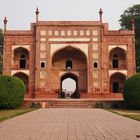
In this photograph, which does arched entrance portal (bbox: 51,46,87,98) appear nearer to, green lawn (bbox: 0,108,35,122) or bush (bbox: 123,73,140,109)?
bush (bbox: 123,73,140,109)

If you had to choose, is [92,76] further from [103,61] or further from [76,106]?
[76,106]

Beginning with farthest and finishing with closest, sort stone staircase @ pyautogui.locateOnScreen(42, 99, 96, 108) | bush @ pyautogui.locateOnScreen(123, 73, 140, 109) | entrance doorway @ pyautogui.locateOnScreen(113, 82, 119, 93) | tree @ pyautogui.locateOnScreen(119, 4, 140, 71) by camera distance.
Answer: tree @ pyautogui.locateOnScreen(119, 4, 140, 71)
entrance doorway @ pyautogui.locateOnScreen(113, 82, 119, 93)
stone staircase @ pyautogui.locateOnScreen(42, 99, 96, 108)
bush @ pyautogui.locateOnScreen(123, 73, 140, 109)

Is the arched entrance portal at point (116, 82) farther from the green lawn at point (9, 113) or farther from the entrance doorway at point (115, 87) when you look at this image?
the green lawn at point (9, 113)

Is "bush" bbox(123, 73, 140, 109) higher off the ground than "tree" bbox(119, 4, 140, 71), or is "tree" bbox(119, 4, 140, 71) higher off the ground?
"tree" bbox(119, 4, 140, 71)

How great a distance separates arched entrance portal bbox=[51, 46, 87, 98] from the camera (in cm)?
3578

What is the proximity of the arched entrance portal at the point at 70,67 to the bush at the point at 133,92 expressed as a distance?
11212 millimetres

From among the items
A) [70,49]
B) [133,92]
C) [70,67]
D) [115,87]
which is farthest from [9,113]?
[115,87]

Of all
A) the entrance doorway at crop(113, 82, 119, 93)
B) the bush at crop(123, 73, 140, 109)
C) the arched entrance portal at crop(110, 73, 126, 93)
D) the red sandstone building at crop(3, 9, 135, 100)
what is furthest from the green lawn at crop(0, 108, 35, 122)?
the entrance doorway at crop(113, 82, 119, 93)

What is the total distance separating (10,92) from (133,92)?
27.5ft

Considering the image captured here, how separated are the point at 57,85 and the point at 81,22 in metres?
6.98

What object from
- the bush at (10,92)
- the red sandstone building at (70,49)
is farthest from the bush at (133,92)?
the red sandstone building at (70,49)

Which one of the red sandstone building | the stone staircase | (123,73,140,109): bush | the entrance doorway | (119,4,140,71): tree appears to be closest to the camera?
(123,73,140,109): bush

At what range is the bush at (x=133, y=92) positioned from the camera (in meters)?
23.0

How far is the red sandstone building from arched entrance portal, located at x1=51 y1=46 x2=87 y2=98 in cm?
10
